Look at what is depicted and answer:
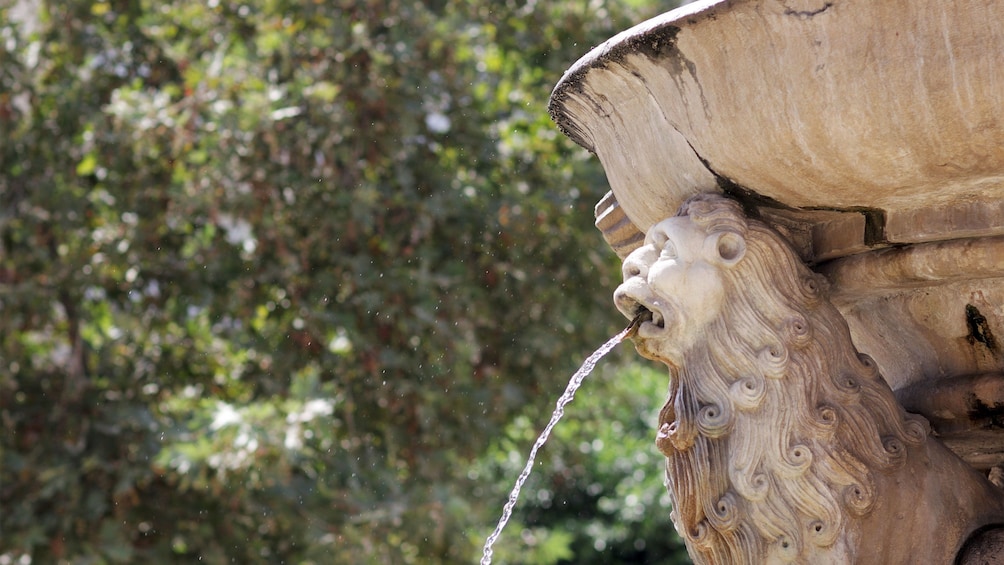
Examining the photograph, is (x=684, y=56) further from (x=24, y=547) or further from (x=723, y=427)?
(x=24, y=547)

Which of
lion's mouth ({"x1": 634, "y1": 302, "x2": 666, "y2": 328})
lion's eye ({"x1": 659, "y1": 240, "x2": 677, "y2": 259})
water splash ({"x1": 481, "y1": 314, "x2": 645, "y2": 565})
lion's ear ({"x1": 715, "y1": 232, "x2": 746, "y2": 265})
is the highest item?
lion's ear ({"x1": 715, "y1": 232, "x2": 746, "y2": 265})

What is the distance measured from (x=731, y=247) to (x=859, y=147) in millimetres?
277

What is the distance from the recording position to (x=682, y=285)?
75.0 inches

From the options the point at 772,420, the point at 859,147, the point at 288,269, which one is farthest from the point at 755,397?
the point at 288,269

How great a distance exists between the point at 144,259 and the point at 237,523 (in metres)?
1.21

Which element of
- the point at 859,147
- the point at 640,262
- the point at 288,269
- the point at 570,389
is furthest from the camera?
the point at 288,269

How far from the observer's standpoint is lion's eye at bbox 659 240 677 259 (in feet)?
6.32

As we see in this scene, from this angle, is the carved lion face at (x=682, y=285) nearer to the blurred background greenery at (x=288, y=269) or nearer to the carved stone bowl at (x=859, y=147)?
the carved stone bowl at (x=859, y=147)

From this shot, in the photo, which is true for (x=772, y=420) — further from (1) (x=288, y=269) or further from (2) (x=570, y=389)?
(1) (x=288, y=269)

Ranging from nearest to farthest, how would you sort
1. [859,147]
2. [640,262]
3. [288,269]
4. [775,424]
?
1. [859,147]
2. [775,424]
3. [640,262]
4. [288,269]

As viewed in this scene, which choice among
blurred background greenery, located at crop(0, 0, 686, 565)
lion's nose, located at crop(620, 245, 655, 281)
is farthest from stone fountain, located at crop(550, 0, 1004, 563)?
blurred background greenery, located at crop(0, 0, 686, 565)

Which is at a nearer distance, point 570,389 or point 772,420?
point 772,420

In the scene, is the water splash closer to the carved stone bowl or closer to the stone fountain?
the stone fountain

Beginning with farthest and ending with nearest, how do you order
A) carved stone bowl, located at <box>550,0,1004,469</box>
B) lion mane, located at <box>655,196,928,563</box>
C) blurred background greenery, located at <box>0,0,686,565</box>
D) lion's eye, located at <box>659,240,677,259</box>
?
→ blurred background greenery, located at <box>0,0,686,565</box>
lion's eye, located at <box>659,240,677,259</box>
lion mane, located at <box>655,196,928,563</box>
carved stone bowl, located at <box>550,0,1004,469</box>
